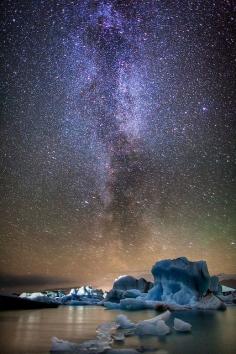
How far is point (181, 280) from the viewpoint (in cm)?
2033

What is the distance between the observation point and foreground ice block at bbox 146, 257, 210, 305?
775 inches

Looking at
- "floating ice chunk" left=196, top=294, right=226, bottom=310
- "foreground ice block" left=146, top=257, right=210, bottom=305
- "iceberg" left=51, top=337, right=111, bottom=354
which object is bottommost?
"iceberg" left=51, top=337, right=111, bottom=354

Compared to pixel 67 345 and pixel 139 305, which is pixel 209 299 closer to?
pixel 139 305

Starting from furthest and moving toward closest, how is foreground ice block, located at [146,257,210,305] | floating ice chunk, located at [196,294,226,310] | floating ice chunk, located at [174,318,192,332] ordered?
foreground ice block, located at [146,257,210,305], floating ice chunk, located at [196,294,226,310], floating ice chunk, located at [174,318,192,332]

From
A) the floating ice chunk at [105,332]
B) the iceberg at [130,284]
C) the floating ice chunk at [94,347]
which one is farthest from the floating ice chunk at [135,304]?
the floating ice chunk at [94,347]

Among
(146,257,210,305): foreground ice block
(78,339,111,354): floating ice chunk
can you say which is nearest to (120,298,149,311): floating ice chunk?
(146,257,210,305): foreground ice block

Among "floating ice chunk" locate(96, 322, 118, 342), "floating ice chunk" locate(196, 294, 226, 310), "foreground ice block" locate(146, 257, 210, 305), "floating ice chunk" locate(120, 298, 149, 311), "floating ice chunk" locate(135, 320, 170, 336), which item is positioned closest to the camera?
"floating ice chunk" locate(96, 322, 118, 342)

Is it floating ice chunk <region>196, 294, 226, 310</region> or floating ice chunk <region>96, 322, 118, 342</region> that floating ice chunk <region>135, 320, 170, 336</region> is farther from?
floating ice chunk <region>196, 294, 226, 310</region>

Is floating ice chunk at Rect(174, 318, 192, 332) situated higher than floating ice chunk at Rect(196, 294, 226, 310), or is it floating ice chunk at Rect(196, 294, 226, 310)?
floating ice chunk at Rect(196, 294, 226, 310)

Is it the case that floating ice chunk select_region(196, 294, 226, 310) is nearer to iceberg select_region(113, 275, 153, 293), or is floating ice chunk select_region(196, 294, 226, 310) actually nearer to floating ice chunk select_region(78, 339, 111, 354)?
iceberg select_region(113, 275, 153, 293)

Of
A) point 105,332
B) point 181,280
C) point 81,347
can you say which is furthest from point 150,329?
point 181,280

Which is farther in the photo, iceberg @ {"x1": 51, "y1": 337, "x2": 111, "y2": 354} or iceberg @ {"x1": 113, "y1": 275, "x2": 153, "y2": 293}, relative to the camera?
iceberg @ {"x1": 113, "y1": 275, "x2": 153, "y2": 293}

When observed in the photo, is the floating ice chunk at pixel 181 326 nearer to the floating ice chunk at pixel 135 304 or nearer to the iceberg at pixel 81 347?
the iceberg at pixel 81 347

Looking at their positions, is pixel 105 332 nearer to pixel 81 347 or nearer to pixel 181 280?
pixel 81 347
